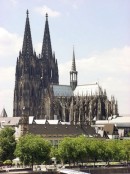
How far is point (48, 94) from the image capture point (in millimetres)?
181250

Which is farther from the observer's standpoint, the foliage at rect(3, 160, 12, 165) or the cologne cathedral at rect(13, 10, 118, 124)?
the cologne cathedral at rect(13, 10, 118, 124)

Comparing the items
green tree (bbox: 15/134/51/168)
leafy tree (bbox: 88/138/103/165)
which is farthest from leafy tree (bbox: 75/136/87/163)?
green tree (bbox: 15/134/51/168)

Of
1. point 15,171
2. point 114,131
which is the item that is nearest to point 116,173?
point 15,171

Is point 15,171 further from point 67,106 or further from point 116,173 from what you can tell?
point 67,106

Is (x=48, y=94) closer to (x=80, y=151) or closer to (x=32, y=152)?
(x=80, y=151)

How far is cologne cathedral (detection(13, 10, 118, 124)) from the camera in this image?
169500 millimetres

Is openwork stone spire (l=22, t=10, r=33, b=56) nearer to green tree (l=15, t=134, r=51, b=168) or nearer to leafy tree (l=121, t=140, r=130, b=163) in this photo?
leafy tree (l=121, t=140, r=130, b=163)

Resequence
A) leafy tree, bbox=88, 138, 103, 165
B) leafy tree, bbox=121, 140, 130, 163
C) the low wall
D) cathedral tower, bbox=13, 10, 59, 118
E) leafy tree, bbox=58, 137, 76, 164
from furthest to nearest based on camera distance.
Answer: cathedral tower, bbox=13, 10, 59, 118, leafy tree, bbox=121, 140, 130, 163, leafy tree, bbox=88, 138, 103, 165, leafy tree, bbox=58, 137, 76, 164, the low wall

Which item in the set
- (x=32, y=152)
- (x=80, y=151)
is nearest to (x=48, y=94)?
(x=80, y=151)

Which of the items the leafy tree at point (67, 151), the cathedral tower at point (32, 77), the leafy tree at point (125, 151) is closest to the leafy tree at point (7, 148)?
the leafy tree at point (67, 151)

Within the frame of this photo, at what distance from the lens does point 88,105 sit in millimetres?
171625

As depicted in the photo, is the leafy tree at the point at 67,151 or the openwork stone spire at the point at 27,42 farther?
the openwork stone spire at the point at 27,42

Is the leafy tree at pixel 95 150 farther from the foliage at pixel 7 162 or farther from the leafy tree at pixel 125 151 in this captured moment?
the foliage at pixel 7 162

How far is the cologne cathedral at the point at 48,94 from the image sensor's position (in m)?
170
